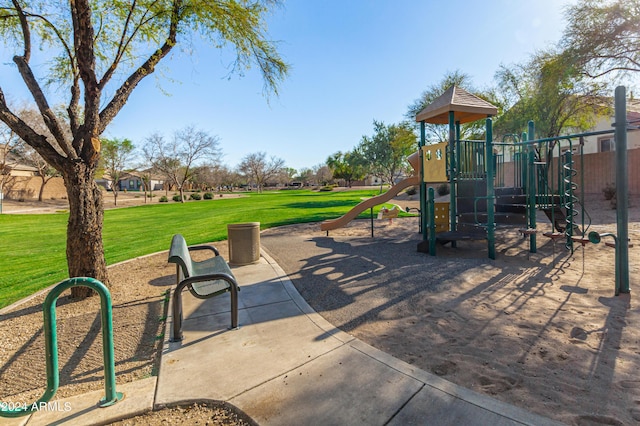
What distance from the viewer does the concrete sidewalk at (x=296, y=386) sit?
89.2 inches

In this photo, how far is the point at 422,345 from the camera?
3342 mm

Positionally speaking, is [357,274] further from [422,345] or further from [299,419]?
[299,419]

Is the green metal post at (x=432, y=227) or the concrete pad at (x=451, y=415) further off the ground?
the green metal post at (x=432, y=227)

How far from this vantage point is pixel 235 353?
3.22 metres

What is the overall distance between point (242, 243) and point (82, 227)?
2953mm

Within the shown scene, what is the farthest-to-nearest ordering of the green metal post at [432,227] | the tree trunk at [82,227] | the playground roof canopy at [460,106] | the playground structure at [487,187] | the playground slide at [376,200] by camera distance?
1. the playground slide at [376,200]
2. the playground roof canopy at [460,106]
3. the green metal post at [432,227]
4. the playground structure at [487,187]
5. the tree trunk at [82,227]

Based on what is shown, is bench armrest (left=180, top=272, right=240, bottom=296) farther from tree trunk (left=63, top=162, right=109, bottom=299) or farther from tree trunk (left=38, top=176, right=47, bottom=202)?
tree trunk (left=38, top=176, right=47, bottom=202)

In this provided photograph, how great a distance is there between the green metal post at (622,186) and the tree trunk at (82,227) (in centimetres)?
767

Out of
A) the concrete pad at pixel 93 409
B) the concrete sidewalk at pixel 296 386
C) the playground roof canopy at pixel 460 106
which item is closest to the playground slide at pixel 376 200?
the playground roof canopy at pixel 460 106

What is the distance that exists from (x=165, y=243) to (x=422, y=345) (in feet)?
31.9

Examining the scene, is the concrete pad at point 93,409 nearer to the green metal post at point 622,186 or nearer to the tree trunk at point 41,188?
the green metal post at point 622,186

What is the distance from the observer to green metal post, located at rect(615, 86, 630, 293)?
4.65m

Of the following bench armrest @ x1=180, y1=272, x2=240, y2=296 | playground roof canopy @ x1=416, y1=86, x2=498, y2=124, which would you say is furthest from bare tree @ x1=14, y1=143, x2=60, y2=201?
bench armrest @ x1=180, y1=272, x2=240, y2=296

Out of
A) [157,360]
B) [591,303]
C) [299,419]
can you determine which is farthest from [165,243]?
[591,303]
